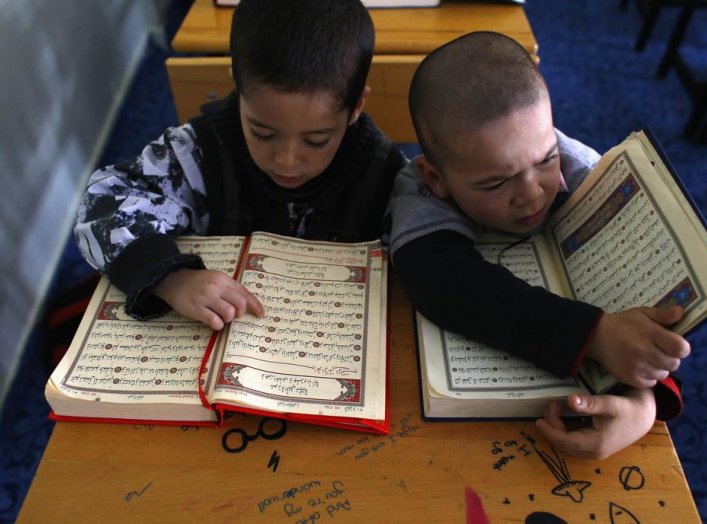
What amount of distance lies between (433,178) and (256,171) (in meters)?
0.28

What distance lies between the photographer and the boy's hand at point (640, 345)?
0.57m

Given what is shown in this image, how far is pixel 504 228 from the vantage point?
804 mm

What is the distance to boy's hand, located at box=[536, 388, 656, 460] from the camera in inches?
23.9

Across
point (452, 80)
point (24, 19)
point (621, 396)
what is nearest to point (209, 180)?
point (452, 80)

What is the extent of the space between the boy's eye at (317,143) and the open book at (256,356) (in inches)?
5.7

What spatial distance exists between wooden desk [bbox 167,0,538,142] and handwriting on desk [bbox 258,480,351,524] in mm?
850

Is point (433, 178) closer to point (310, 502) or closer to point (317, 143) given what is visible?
point (317, 143)

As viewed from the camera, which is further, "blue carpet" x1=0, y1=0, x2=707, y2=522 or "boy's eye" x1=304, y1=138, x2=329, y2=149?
"blue carpet" x1=0, y1=0, x2=707, y2=522

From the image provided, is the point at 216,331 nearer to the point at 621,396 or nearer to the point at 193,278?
the point at 193,278

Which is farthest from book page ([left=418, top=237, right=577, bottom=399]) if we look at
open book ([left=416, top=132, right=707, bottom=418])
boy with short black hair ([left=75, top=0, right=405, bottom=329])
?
boy with short black hair ([left=75, top=0, right=405, bottom=329])

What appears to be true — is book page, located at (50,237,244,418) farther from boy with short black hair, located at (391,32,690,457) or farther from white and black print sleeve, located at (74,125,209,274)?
boy with short black hair, located at (391,32,690,457)

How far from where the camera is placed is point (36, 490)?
23.5 inches

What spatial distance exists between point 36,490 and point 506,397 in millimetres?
493

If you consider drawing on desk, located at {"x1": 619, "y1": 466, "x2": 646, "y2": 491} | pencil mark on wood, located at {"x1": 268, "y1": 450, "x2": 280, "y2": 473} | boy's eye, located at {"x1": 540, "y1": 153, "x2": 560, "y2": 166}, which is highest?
boy's eye, located at {"x1": 540, "y1": 153, "x2": 560, "y2": 166}
